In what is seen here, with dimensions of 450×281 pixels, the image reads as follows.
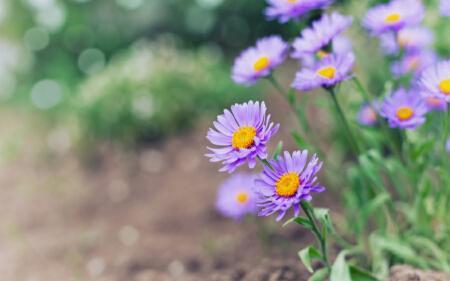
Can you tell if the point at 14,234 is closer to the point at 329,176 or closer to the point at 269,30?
the point at 329,176

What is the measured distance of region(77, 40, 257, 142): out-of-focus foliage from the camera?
351 cm

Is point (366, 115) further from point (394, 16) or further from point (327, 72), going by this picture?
point (327, 72)

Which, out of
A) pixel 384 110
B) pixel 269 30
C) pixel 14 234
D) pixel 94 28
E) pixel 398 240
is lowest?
pixel 398 240

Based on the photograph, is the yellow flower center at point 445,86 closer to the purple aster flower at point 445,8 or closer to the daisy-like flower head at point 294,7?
the purple aster flower at point 445,8

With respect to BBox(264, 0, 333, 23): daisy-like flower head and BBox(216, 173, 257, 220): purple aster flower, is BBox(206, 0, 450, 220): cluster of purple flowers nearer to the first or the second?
BBox(264, 0, 333, 23): daisy-like flower head

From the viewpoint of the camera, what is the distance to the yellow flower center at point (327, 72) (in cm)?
153

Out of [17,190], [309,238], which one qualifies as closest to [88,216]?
[17,190]

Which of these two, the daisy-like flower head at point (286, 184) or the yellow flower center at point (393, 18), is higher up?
the yellow flower center at point (393, 18)

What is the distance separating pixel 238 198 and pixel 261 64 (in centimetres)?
69

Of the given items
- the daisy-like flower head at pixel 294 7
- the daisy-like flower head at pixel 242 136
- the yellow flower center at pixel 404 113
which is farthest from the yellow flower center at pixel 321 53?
the daisy-like flower head at pixel 242 136

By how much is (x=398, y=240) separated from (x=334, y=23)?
2.18ft

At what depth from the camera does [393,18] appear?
5.70 ft

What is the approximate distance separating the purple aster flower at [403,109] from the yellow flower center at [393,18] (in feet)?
0.70

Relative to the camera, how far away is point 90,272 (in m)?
A: 2.27
